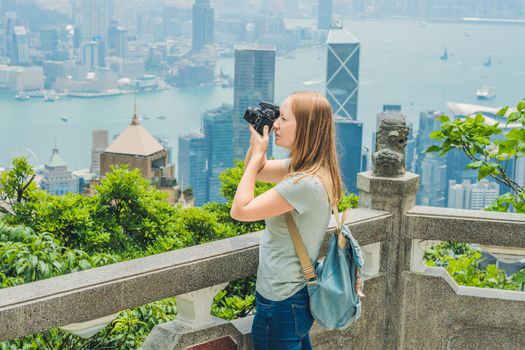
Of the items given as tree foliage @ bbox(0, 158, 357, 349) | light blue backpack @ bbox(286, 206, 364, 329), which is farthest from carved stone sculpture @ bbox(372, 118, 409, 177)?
tree foliage @ bbox(0, 158, 357, 349)

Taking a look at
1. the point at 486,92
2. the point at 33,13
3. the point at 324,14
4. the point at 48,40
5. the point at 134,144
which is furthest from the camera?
the point at 324,14

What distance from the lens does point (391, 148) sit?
3.12 m

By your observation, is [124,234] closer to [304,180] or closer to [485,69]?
[304,180]

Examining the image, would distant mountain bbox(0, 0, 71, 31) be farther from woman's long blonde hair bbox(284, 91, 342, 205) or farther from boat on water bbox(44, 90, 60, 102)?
woman's long blonde hair bbox(284, 91, 342, 205)

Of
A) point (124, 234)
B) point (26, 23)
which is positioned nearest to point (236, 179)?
point (124, 234)

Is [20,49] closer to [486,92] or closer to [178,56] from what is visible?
[178,56]

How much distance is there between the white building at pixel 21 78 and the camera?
130m

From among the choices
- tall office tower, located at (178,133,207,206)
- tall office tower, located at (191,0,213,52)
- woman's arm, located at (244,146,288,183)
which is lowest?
tall office tower, located at (178,133,207,206)

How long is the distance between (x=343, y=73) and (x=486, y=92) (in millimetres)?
21182

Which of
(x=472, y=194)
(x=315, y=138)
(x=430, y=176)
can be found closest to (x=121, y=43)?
(x=430, y=176)

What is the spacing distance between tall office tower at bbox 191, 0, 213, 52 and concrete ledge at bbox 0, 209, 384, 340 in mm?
153003

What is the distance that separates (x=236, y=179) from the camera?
7266mm

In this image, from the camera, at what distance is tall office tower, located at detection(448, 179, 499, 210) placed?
8538cm

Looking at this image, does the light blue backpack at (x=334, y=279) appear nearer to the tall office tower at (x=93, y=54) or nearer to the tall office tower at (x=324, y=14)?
the tall office tower at (x=93, y=54)
